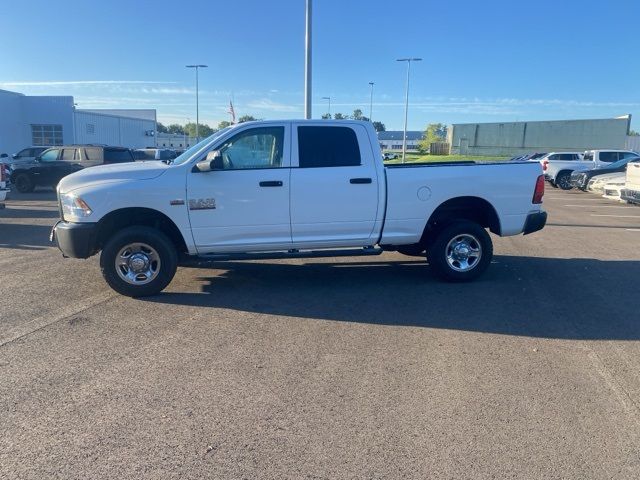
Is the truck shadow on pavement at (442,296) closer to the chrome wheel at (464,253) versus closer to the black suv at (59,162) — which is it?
the chrome wheel at (464,253)

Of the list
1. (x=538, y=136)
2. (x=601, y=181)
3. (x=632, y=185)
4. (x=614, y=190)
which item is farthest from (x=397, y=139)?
(x=632, y=185)

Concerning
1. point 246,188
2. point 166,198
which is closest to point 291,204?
point 246,188

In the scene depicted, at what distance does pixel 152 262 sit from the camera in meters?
6.19

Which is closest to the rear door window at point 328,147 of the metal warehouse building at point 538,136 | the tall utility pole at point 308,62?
the tall utility pole at point 308,62

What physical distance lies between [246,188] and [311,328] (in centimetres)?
199

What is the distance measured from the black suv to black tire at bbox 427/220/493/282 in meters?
15.2

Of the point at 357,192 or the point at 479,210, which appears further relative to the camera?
the point at 479,210

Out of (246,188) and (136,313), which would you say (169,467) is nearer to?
(136,313)

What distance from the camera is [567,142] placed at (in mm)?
58969

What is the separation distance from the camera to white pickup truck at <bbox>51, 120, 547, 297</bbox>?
19.9 ft

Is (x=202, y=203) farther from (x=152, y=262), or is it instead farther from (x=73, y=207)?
(x=73, y=207)

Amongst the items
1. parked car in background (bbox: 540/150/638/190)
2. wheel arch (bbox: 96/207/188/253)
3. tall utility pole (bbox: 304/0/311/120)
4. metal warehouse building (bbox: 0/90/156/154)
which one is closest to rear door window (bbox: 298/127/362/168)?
wheel arch (bbox: 96/207/188/253)

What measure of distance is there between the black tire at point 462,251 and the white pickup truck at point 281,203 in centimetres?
2

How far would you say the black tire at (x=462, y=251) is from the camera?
6883 millimetres
